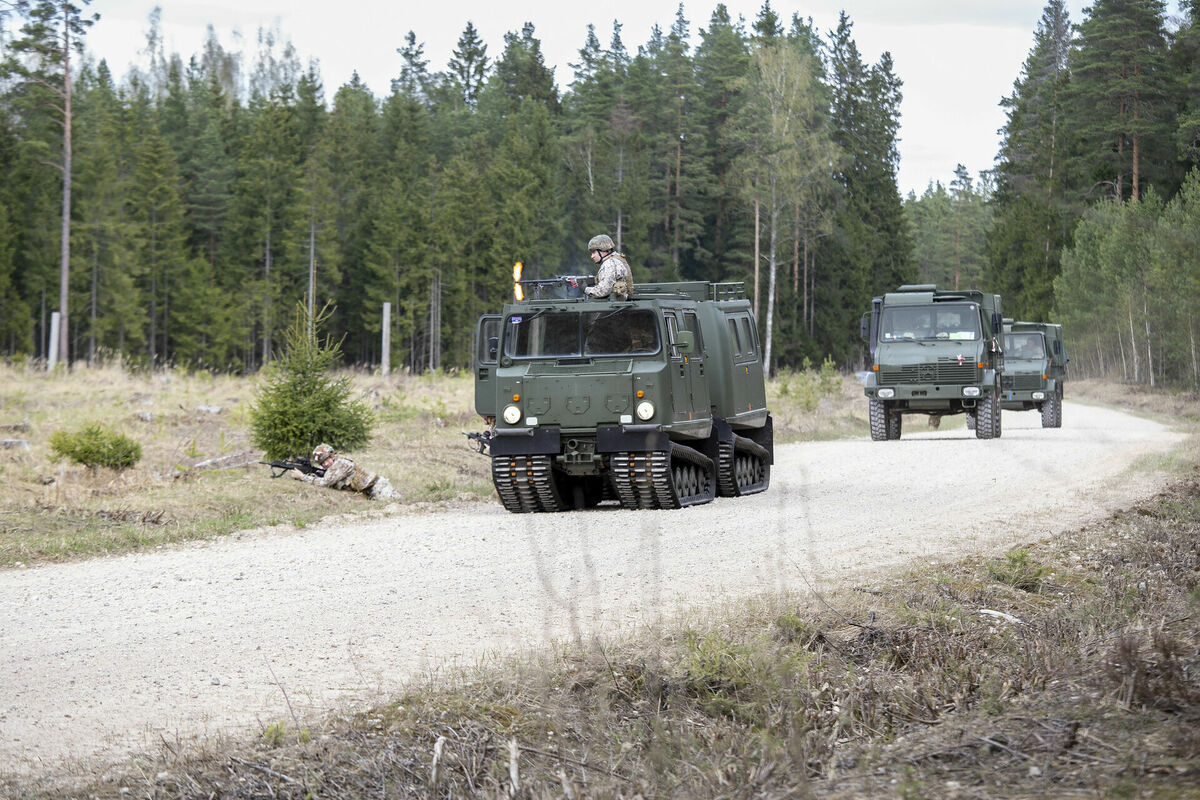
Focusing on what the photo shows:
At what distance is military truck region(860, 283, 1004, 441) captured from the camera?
2505 centimetres

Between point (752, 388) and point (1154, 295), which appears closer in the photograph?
point (752, 388)

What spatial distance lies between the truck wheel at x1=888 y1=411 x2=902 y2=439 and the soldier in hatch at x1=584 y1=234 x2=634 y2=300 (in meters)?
12.8

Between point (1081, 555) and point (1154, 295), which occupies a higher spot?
point (1154, 295)

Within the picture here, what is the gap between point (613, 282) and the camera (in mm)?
14328

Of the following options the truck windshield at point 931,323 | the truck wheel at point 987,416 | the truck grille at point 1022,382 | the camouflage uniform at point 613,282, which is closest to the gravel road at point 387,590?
the camouflage uniform at point 613,282

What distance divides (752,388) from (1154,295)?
3541 cm

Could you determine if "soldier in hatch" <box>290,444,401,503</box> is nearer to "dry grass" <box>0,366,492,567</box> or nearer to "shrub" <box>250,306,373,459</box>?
"dry grass" <box>0,366,492,567</box>

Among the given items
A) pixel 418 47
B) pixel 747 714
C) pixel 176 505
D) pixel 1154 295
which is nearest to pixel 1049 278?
pixel 1154 295

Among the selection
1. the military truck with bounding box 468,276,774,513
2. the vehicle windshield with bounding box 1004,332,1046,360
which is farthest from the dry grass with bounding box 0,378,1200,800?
the vehicle windshield with bounding box 1004,332,1046,360

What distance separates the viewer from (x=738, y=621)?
281 inches

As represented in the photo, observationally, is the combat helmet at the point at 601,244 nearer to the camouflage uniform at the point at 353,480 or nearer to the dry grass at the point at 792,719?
the camouflage uniform at the point at 353,480

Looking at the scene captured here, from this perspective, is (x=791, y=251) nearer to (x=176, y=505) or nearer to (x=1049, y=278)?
(x=1049, y=278)

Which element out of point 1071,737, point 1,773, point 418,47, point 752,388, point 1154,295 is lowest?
point 1,773

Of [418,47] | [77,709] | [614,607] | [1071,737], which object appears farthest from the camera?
[418,47]
